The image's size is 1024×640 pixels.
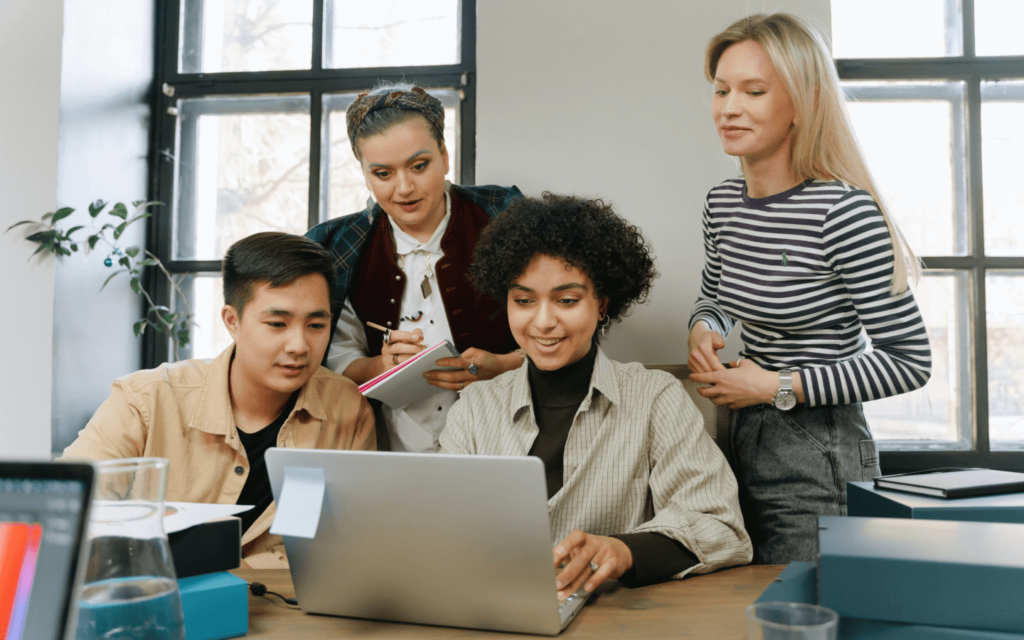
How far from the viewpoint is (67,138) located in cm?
213

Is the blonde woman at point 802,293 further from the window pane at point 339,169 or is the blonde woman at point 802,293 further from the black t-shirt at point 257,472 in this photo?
the window pane at point 339,169

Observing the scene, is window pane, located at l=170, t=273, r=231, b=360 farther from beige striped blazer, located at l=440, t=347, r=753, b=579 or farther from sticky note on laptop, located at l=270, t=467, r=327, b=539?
sticky note on laptop, located at l=270, t=467, r=327, b=539

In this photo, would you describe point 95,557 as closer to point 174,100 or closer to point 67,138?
point 67,138

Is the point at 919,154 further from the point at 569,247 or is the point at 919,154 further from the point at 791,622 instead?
the point at 791,622

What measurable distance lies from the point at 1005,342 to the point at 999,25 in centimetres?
103

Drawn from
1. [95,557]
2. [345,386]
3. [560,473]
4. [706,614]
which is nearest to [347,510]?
[95,557]

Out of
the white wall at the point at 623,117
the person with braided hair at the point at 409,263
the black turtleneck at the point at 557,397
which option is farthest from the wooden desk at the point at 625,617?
the white wall at the point at 623,117

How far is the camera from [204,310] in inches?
96.1

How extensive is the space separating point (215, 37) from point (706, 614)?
98.9 inches

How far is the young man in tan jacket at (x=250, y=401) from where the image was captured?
136 centimetres

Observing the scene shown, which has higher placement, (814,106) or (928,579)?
(814,106)

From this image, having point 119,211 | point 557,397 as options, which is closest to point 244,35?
point 119,211

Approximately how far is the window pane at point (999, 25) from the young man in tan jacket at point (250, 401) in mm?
2215

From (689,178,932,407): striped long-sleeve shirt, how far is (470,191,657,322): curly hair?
22 cm
